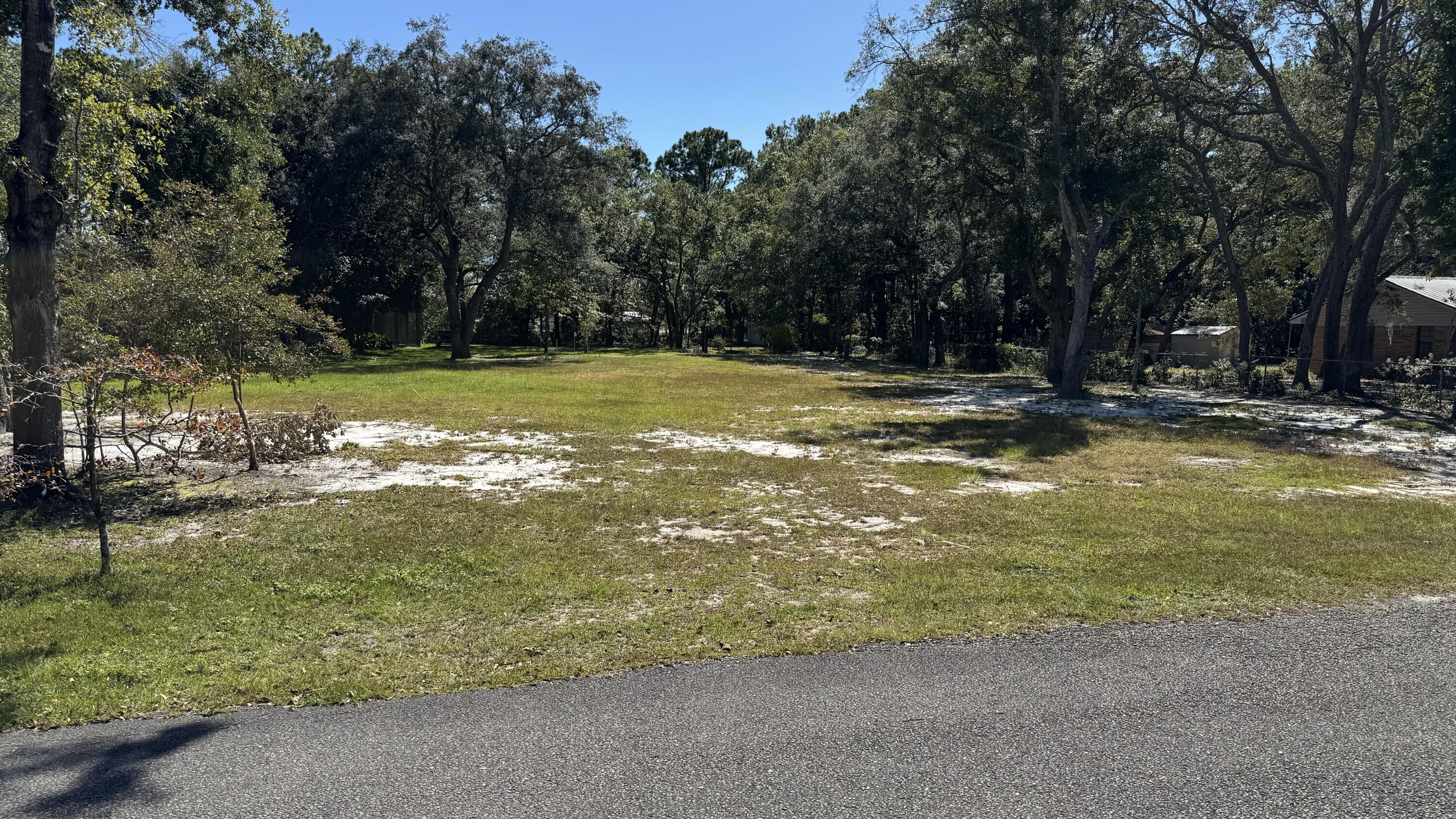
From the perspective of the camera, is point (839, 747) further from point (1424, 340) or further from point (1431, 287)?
point (1431, 287)

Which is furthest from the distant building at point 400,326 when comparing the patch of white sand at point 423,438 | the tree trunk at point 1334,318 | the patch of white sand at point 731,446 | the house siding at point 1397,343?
the house siding at point 1397,343

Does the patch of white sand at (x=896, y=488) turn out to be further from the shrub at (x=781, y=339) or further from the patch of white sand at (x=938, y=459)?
the shrub at (x=781, y=339)

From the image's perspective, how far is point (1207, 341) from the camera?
49.6 metres

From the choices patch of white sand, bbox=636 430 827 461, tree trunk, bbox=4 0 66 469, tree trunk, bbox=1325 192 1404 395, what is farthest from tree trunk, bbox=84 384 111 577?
tree trunk, bbox=1325 192 1404 395

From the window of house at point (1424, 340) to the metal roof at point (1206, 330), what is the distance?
13797 millimetres

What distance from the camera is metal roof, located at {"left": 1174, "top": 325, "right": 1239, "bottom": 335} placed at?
47.2m

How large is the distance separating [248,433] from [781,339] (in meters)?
43.3

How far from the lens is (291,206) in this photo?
110ft

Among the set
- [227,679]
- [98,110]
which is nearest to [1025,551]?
[227,679]

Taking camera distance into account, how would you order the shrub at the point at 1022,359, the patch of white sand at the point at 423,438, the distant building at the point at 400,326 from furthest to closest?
the distant building at the point at 400,326 < the shrub at the point at 1022,359 < the patch of white sand at the point at 423,438

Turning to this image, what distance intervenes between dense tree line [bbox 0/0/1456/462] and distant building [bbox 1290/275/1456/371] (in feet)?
4.76

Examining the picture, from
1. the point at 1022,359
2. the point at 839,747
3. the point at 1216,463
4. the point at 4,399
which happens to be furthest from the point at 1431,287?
the point at 4,399

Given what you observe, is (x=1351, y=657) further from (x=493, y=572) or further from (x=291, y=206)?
(x=291, y=206)

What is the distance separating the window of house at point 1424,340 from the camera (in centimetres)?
3000
